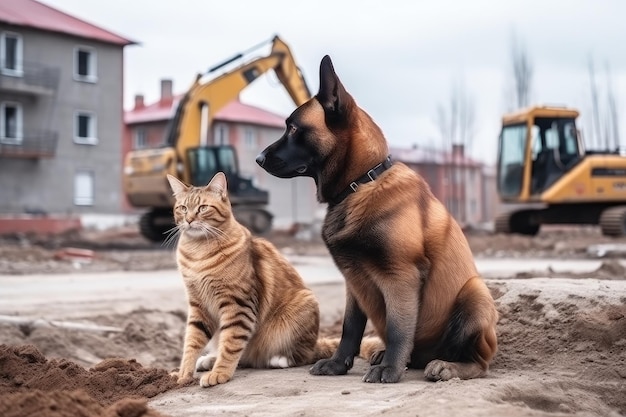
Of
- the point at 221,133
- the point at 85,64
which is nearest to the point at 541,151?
the point at 85,64

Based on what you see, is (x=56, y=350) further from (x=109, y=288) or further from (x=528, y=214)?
(x=528, y=214)

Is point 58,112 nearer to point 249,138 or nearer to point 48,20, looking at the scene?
point 48,20

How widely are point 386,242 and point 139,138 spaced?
5985cm

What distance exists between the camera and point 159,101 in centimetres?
6631

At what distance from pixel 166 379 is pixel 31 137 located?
Answer: 39625 mm

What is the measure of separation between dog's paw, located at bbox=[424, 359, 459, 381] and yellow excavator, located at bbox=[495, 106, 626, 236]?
68.4ft

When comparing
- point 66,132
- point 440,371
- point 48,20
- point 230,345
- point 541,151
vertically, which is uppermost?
point 48,20

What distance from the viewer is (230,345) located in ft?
19.7

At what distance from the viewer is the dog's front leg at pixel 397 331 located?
18.1 ft

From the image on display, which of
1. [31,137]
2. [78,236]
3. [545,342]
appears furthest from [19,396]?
[31,137]

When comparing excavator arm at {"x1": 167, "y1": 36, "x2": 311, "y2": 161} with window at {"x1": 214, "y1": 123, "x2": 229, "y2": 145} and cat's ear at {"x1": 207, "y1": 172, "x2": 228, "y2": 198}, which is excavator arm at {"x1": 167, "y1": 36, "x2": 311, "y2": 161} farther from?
window at {"x1": 214, "y1": 123, "x2": 229, "y2": 145}

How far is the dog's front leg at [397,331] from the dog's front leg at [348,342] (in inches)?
17.9

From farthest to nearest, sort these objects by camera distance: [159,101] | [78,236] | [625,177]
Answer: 1. [159,101]
2. [78,236]
3. [625,177]

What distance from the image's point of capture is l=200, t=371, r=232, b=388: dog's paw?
18.8 ft
